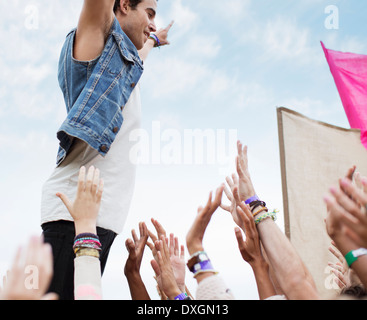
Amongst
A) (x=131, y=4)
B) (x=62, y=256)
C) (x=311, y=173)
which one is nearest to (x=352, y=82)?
(x=311, y=173)

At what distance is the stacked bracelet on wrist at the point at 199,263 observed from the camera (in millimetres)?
1373

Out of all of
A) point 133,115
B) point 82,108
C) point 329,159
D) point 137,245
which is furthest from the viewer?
point 329,159

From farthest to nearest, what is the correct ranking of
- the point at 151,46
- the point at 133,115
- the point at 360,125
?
the point at 360,125 < the point at 151,46 < the point at 133,115

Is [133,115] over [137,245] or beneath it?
over

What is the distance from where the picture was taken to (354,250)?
1.33 meters

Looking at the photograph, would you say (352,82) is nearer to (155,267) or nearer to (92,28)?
(155,267)

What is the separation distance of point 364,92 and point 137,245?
174 inches

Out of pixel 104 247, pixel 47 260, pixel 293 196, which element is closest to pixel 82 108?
pixel 104 247

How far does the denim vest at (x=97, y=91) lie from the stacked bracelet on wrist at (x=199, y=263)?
692 mm

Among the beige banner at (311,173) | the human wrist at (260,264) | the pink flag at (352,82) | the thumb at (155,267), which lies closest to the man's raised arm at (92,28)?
the thumb at (155,267)

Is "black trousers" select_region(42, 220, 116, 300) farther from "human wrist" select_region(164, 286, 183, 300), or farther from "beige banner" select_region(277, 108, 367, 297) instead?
"beige banner" select_region(277, 108, 367, 297)

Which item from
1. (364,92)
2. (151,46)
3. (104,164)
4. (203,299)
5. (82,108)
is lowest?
(203,299)

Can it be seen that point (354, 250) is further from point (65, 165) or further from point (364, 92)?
point (364, 92)

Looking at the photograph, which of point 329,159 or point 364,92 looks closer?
point 329,159
